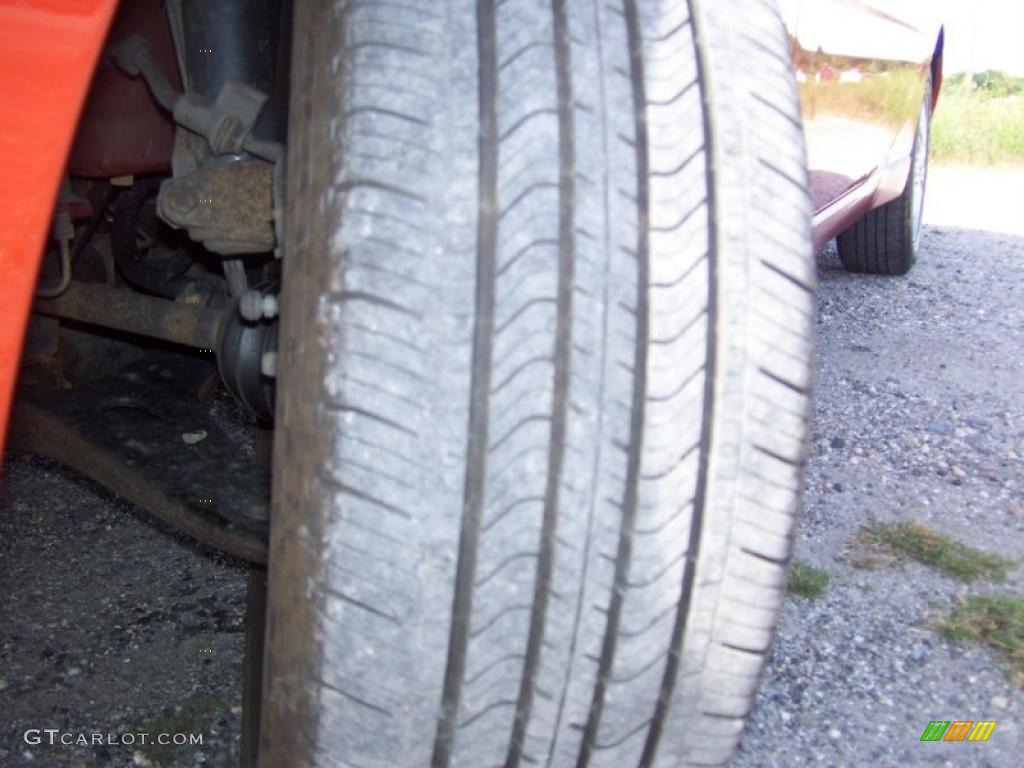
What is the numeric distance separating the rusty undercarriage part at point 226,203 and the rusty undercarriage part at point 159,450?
37 centimetres

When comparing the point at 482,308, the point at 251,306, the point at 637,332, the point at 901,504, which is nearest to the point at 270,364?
the point at 251,306

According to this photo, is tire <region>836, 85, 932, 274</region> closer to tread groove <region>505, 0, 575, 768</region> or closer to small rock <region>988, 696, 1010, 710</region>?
small rock <region>988, 696, 1010, 710</region>

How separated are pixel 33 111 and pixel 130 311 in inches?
35.4

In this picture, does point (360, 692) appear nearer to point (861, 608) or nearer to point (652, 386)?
point (652, 386)

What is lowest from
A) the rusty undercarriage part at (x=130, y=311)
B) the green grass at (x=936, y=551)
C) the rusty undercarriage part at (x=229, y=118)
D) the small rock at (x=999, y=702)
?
the small rock at (x=999, y=702)

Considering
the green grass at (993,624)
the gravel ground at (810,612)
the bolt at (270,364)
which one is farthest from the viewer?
the green grass at (993,624)

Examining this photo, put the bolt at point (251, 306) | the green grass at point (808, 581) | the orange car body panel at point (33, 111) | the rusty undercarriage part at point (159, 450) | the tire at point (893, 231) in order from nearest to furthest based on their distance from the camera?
1. the orange car body panel at point (33, 111)
2. the bolt at point (251, 306)
3. the rusty undercarriage part at point (159, 450)
4. the green grass at point (808, 581)
5. the tire at point (893, 231)

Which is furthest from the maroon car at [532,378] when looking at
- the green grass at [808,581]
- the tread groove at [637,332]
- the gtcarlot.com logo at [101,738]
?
the green grass at [808,581]

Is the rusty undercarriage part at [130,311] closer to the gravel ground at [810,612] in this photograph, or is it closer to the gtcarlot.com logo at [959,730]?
the gravel ground at [810,612]

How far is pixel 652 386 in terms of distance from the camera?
1.08 meters

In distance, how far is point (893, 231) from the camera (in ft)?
14.8

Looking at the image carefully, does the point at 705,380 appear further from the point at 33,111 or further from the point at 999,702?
the point at 999,702

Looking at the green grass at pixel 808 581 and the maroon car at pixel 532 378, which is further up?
the maroon car at pixel 532 378

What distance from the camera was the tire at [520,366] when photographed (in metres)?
1.03
